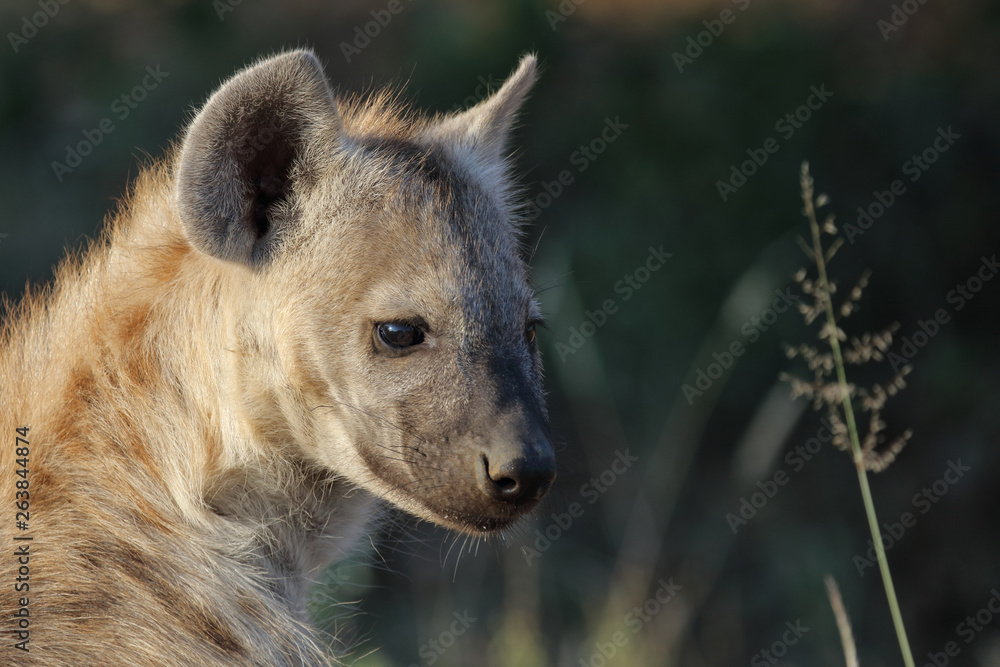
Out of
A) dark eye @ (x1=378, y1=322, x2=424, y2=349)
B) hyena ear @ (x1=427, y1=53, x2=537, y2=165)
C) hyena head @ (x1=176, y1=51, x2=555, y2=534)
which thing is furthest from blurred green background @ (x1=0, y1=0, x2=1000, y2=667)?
dark eye @ (x1=378, y1=322, x2=424, y2=349)

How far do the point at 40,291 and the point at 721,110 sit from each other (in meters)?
5.83

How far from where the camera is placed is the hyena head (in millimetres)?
2367

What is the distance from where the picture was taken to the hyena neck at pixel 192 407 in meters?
2.38

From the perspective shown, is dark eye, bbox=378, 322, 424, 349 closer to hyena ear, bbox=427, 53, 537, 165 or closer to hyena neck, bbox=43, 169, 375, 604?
hyena neck, bbox=43, 169, 375, 604

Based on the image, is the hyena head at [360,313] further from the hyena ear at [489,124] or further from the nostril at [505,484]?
the hyena ear at [489,124]

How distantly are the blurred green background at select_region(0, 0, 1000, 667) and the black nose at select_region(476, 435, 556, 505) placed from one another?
14.0ft

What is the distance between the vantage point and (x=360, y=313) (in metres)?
2.44

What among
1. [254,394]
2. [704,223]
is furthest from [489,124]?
[704,223]

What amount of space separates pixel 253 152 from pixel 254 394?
0.64 m

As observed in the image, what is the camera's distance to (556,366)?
22.5 feet

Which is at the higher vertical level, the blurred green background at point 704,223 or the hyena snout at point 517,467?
the hyena snout at point 517,467

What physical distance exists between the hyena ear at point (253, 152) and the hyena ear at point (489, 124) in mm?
552

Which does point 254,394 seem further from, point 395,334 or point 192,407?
point 395,334

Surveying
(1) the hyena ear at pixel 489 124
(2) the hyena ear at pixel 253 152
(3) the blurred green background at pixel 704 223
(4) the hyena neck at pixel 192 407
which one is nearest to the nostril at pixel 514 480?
(4) the hyena neck at pixel 192 407
